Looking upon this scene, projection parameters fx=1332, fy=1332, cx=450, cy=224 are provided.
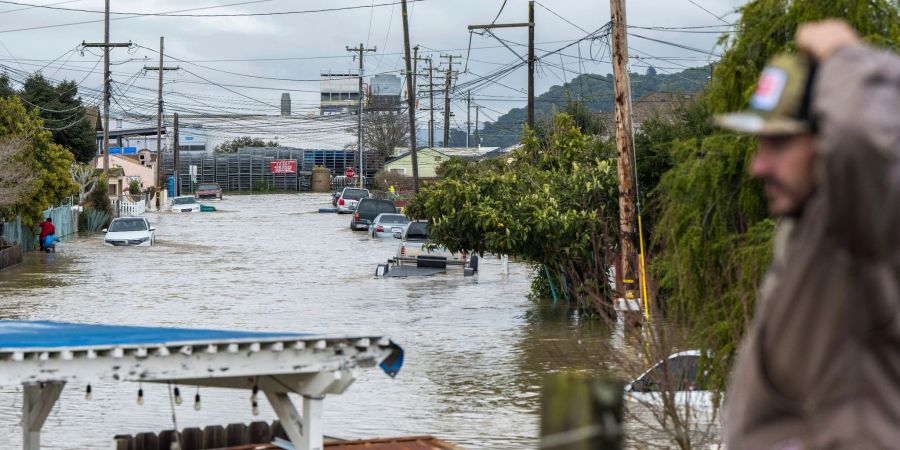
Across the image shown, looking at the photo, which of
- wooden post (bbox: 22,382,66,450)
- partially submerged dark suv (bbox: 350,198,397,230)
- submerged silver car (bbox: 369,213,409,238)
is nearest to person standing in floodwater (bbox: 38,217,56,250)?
submerged silver car (bbox: 369,213,409,238)

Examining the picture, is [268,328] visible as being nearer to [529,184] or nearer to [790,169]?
[529,184]

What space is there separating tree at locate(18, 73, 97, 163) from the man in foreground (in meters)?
68.0

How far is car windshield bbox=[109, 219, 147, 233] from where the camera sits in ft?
168

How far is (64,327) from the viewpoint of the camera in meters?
11.1

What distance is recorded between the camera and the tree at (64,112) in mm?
68456

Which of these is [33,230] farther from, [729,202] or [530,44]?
[729,202]

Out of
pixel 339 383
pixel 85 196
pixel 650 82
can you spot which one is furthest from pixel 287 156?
pixel 339 383

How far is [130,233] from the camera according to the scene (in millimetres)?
50719

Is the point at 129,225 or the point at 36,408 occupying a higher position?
the point at 36,408

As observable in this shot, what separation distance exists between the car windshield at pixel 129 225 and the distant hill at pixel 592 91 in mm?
15108

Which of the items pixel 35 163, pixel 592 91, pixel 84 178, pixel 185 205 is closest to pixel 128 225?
pixel 35 163

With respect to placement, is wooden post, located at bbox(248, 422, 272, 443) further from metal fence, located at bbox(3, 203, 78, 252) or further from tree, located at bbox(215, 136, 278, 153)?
tree, located at bbox(215, 136, 278, 153)

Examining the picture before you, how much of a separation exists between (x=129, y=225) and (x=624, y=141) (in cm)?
3413

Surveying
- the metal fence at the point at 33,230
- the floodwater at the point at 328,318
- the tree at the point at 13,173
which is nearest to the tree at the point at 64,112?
the metal fence at the point at 33,230
